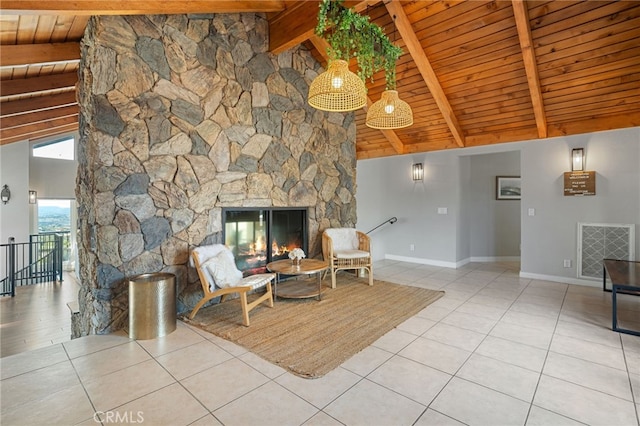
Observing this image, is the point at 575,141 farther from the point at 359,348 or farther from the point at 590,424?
the point at 359,348

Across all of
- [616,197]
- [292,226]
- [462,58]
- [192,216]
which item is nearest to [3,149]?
[192,216]

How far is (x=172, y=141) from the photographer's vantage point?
10.8 ft

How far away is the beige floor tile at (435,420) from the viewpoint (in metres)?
1.65

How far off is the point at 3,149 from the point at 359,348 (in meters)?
9.12

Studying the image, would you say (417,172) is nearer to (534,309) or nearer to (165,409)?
(534,309)

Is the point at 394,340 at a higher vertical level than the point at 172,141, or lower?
lower

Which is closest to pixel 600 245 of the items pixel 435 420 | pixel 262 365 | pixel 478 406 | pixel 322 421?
pixel 478 406

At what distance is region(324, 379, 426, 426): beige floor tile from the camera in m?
1.68

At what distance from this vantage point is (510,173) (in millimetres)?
6648

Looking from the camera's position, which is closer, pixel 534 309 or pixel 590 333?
pixel 590 333

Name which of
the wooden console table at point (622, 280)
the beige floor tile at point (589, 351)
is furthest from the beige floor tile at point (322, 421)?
the wooden console table at point (622, 280)

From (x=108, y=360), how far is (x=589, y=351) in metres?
3.91

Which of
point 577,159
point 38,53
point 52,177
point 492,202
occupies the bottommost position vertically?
point 492,202

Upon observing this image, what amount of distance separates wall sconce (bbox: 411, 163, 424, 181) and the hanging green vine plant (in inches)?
123
